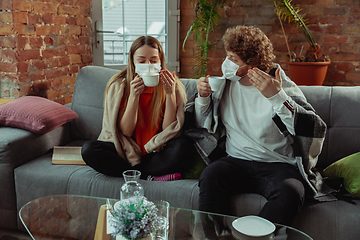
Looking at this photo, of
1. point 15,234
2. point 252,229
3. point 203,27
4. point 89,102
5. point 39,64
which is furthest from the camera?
point 203,27

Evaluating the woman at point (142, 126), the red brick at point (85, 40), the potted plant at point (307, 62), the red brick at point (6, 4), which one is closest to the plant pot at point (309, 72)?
the potted plant at point (307, 62)

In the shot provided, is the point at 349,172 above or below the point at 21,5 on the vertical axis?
below

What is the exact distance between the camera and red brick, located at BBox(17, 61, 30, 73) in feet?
7.95

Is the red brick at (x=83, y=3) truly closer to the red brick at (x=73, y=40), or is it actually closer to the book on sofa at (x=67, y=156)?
the red brick at (x=73, y=40)

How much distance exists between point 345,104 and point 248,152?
2.12ft

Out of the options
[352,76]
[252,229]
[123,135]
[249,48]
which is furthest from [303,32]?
[252,229]

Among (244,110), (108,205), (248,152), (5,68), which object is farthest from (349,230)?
(5,68)

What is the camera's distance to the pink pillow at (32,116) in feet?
6.20

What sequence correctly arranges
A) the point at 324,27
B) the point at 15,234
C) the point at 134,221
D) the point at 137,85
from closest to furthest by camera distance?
the point at 134,221 → the point at 137,85 → the point at 15,234 → the point at 324,27

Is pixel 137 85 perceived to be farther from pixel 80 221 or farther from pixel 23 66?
pixel 23 66

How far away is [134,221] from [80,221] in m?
0.36

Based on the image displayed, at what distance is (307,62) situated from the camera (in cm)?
312

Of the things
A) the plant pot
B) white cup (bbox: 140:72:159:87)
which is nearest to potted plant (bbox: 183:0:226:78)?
the plant pot

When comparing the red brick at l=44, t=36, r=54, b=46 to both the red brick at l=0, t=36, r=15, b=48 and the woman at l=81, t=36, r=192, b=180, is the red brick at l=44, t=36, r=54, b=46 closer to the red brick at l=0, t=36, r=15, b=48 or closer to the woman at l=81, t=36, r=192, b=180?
the red brick at l=0, t=36, r=15, b=48
